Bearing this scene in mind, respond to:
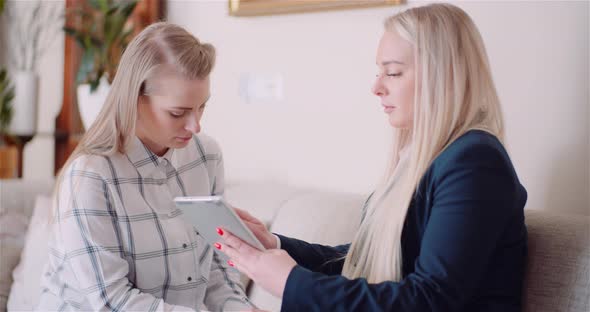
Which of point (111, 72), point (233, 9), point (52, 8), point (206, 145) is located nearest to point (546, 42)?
point (206, 145)

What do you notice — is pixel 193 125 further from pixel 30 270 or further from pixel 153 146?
pixel 30 270

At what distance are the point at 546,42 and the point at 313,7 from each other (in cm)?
76

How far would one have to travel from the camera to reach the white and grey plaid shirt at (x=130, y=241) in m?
1.30

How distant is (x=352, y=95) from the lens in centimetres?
208

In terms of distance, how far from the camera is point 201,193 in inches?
62.2

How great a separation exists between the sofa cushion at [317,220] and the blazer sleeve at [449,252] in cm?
68

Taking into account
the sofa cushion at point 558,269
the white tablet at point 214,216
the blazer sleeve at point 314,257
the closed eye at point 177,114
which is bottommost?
the blazer sleeve at point 314,257

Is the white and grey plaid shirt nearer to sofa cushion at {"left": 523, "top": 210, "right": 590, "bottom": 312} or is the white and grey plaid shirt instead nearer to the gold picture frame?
sofa cushion at {"left": 523, "top": 210, "right": 590, "bottom": 312}

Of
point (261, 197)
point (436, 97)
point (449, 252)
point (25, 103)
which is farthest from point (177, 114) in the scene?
point (25, 103)

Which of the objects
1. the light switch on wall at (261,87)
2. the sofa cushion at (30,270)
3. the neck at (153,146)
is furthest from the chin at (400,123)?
the sofa cushion at (30,270)

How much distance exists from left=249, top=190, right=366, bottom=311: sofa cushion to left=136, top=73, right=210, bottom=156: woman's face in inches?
20.8

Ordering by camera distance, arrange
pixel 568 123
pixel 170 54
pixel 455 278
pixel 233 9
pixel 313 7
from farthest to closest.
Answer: pixel 233 9
pixel 313 7
pixel 568 123
pixel 170 54
pixel 455 278

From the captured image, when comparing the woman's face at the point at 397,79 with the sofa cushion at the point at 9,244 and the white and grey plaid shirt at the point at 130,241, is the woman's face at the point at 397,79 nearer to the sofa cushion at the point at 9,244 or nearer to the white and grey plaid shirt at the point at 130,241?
the white and grey plaid shirt at the point at 130,241

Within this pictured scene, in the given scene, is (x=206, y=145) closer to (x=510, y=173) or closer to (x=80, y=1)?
(x=510, y=173)
